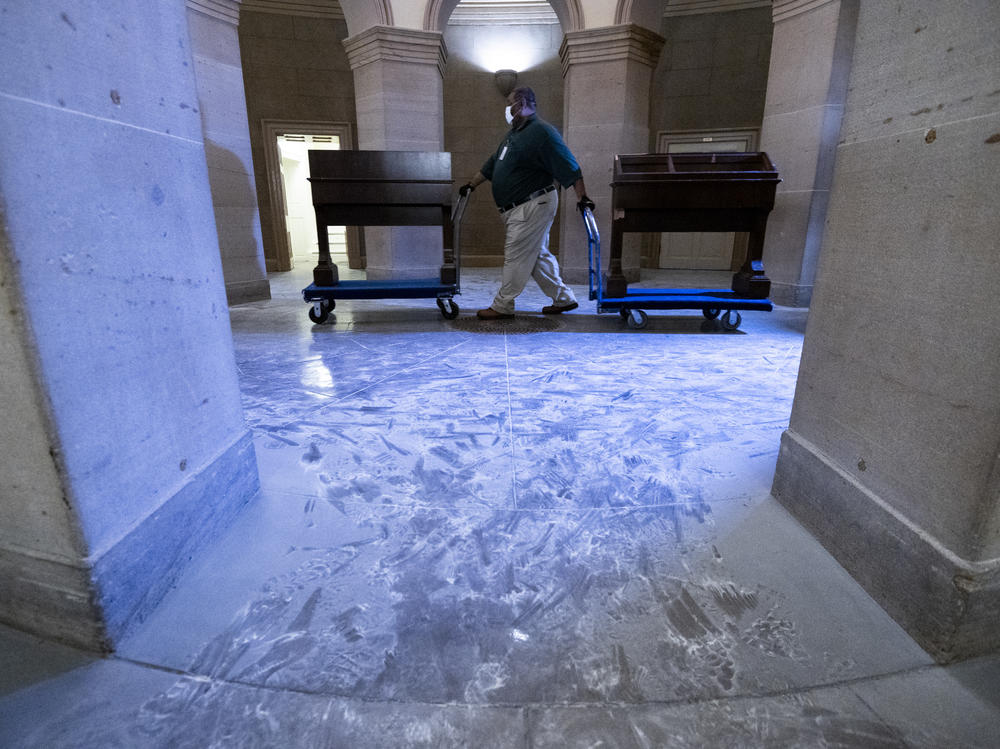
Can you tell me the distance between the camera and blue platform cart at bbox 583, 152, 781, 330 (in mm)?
5020

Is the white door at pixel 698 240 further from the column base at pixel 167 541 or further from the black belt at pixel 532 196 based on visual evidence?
the column base at pixel 167 541

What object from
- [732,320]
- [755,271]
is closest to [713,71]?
[755,271]

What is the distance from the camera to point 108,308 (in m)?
1.35

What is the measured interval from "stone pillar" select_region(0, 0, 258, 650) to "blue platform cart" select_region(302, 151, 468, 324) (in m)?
3.69

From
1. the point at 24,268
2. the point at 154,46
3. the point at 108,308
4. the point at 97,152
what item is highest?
the point at 154,46

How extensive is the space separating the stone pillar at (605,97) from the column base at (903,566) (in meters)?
6.50

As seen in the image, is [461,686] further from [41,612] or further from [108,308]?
[108,308]

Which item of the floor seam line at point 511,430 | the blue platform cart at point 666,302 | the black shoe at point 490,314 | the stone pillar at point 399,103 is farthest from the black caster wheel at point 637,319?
the stone pillar at point 399,103

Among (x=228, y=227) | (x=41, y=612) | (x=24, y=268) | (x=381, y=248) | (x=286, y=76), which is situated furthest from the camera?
(x=286, y=76)

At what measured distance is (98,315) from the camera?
1.32 metres

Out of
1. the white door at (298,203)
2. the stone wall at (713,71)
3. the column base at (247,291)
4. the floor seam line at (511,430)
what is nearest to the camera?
the floor seam line at (511,430)

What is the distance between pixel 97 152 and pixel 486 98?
34.8ft

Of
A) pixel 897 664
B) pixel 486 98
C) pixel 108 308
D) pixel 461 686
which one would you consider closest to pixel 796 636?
pixel 897 664

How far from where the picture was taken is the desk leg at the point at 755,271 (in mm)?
5090
